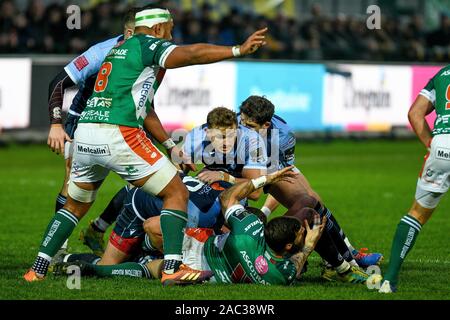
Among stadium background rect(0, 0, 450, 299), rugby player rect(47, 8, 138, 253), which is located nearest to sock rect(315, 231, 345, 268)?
rugby player rect(47, 8, 138, 253)

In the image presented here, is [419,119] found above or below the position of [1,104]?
above

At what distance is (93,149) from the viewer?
8.62m

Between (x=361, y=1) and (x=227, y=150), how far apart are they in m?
21.0

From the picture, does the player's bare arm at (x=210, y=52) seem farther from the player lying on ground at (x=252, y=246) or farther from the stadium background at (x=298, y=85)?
the stadium background at (x=298, y=85)

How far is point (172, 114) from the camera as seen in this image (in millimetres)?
22734

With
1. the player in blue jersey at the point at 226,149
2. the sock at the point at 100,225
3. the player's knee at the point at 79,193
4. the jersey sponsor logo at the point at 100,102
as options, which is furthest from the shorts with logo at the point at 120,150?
the sock at the point at 100,225

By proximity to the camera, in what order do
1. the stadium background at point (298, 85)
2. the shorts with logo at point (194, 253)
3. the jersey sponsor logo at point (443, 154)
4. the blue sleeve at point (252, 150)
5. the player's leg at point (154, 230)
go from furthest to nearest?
the stadium background at point (298, 85), the blue sleeve at point (252, 150), the player's leg at point (154, 230), the shorts with logo at point (194, 253), the jersey sponsor logo at point (443, 154)

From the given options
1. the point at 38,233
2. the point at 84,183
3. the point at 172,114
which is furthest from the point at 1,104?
the point at 84,183

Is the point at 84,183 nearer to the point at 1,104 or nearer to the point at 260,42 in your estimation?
the point at 260,42

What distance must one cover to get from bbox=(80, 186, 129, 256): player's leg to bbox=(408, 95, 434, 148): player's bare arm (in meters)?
3.19

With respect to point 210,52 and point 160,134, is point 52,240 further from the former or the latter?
point 210,52

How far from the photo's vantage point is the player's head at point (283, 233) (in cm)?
862

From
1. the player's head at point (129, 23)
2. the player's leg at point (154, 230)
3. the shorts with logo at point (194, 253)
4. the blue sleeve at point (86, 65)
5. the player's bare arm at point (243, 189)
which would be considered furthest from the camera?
the blue sleeve at point (86, 65)
